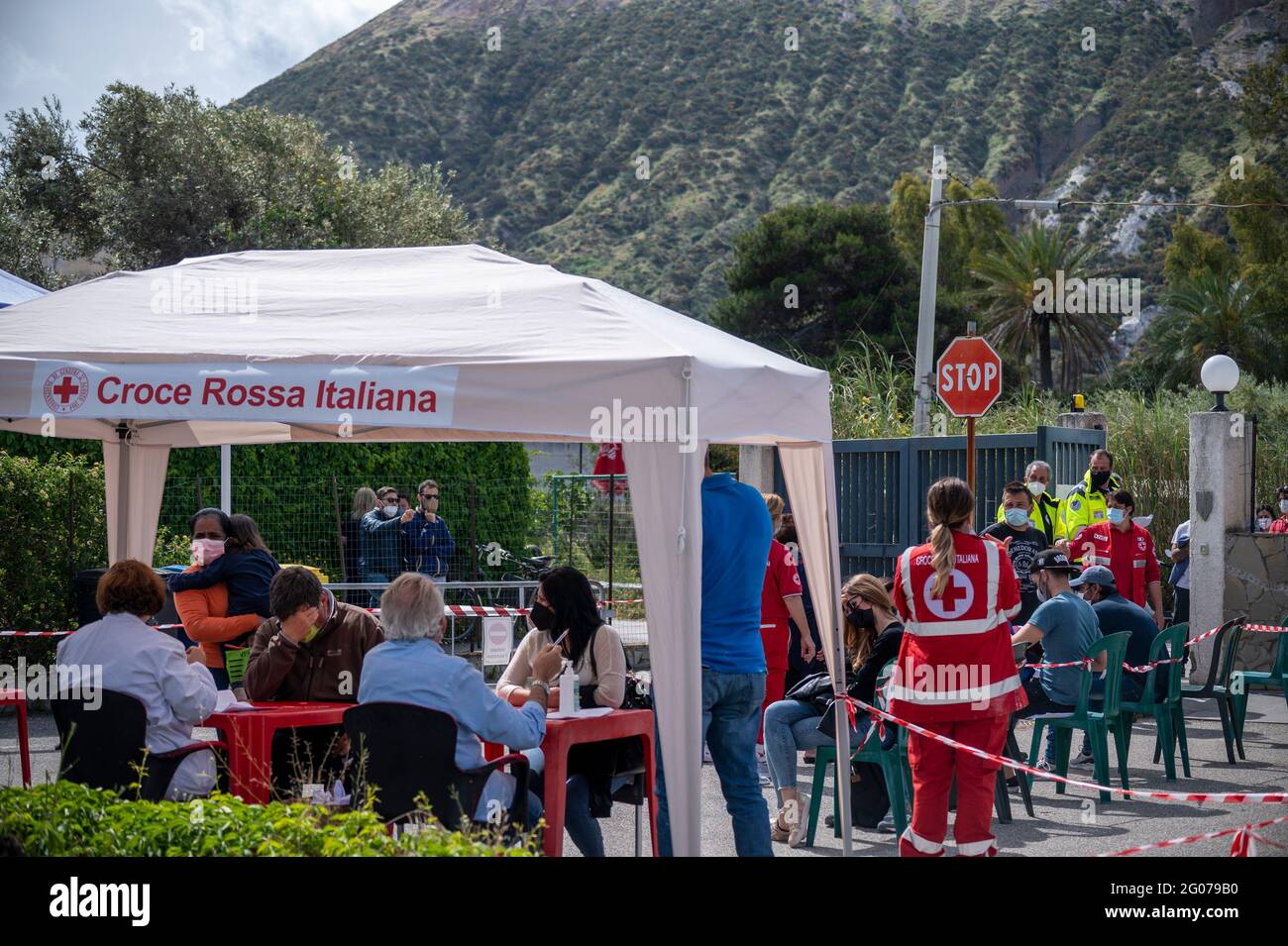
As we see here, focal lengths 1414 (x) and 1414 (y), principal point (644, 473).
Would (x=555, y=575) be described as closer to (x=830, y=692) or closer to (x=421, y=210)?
(x=830, y=692)

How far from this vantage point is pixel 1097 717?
28.3 ft

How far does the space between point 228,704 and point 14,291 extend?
600cm

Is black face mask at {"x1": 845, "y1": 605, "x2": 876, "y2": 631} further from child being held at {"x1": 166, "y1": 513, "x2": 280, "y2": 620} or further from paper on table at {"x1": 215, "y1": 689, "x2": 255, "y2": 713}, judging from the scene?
child being held at {"x1": 166, "y1": 513, "x2": 280, "y2": 620}

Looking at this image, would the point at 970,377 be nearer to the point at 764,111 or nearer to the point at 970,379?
the point at 970,379

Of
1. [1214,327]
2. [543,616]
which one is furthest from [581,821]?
[1214,327]

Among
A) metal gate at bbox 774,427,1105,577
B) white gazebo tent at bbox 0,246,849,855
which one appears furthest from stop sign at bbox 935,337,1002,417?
white gazebo tent at bbox 0,246,849,855

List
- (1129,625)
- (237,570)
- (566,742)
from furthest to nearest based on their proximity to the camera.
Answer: (1129,625)
(237,570)
(566,742)

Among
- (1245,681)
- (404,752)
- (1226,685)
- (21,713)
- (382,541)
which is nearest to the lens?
(404,752)

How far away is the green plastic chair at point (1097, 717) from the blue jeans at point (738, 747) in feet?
9.67

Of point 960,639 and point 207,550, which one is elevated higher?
point 207,550

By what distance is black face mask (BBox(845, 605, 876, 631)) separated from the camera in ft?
24.8
